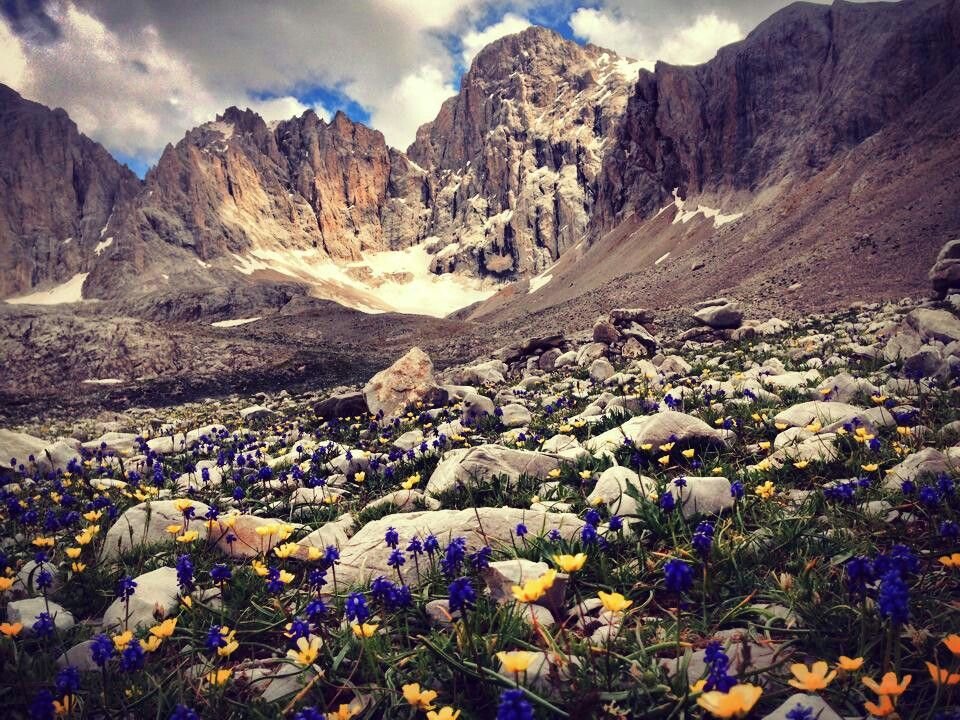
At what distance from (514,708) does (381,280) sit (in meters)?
160

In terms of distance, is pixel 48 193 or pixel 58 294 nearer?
pixel 58 294

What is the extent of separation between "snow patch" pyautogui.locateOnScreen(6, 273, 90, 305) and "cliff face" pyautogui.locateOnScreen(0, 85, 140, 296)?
389cm

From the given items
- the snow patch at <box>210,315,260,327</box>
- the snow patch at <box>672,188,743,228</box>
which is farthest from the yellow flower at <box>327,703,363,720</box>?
the snow patch at <box>210,315,260,327</box>

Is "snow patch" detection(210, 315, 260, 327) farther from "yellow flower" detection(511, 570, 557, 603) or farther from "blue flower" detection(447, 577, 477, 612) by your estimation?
"yellow flower" detection(511, 570, 557, 603)

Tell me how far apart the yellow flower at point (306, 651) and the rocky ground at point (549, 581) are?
0.5 inches

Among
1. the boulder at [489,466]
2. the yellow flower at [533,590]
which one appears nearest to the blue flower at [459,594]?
the yellow flower at [533,590]

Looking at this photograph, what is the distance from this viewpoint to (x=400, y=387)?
11906 millimetres

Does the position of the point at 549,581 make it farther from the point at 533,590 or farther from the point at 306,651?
the point at 306,651

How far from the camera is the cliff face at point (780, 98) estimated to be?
142 feet

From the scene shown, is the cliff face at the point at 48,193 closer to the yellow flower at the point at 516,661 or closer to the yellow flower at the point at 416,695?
the yellow flower at the point at 416,695

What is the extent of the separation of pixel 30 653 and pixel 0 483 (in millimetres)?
6496

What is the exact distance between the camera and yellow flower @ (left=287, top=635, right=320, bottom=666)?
1998 mm

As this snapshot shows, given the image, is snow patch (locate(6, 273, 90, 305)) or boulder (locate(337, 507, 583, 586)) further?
snow patch (locate(6, 273, 90, 305))

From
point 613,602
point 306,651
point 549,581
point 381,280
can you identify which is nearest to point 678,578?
point 613,602
